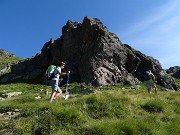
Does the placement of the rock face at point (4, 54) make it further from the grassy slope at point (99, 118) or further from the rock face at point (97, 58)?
the grassy slope at point (99, 118)

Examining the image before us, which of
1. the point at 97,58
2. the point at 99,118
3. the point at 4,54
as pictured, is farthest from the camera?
the point at 4,54

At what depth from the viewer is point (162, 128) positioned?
11344 millimetres

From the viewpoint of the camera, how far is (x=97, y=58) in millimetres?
62062

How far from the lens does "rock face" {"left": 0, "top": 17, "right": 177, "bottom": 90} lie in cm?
6175

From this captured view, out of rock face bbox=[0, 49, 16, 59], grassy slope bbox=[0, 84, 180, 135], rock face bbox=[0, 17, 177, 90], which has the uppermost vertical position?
rock face bbox=[0, 49, 16, 59]

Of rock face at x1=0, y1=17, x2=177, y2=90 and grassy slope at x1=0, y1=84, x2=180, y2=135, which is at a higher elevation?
rock face at x1=0, y1=17, x2=177, y2=90

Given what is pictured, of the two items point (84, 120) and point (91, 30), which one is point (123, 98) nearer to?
point (84, 120)

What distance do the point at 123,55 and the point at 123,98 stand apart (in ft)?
178

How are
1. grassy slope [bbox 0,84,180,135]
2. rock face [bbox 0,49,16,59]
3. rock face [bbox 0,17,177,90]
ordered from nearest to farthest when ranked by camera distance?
grassy slope [bbox 0,84,180,135] → rock face [bbox 0,17,177,90] → rock face [bbox 0,49,16,59]

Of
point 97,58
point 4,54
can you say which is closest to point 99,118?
point 97,58

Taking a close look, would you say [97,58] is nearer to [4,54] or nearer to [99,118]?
[99,118]

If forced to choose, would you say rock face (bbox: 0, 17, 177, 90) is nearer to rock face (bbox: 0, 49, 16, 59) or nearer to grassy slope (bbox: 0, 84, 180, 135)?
grassy slope (bbox: 0, 84, 180, 135)

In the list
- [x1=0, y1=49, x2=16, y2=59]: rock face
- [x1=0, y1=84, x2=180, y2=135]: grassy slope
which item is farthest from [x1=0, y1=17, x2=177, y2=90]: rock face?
[x1=0, y1=49, x2=16, y2=59]: rock face

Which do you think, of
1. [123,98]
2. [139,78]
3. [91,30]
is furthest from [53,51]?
[123,98]
